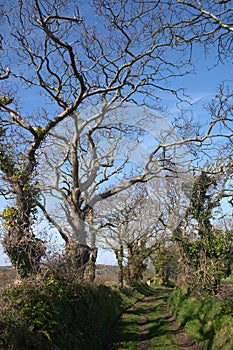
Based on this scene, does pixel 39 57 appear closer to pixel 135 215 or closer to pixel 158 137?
pixel 158 137

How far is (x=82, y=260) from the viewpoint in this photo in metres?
12.8

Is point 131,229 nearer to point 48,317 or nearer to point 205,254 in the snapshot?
point 205,254

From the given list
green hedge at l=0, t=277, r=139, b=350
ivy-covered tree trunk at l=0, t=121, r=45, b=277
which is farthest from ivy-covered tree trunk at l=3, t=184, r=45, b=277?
green hedge at l=0, t=277, r=139, b=350

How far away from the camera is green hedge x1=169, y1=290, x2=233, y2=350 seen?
757 cm

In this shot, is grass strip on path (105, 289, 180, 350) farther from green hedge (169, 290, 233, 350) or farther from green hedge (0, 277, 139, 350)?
green hedge (0, 277, 139, 350)

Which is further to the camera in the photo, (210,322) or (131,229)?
(131,229)

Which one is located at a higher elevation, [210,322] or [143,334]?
[210,322]

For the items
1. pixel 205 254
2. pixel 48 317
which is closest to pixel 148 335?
pixel 205 254

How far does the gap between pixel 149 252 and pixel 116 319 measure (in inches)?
729

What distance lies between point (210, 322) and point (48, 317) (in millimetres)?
4452

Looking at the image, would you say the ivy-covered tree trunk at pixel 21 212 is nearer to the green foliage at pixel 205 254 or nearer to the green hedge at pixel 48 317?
the green hedge at pixel 48 317

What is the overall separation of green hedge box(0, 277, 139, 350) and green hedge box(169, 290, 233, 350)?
8.16 ft

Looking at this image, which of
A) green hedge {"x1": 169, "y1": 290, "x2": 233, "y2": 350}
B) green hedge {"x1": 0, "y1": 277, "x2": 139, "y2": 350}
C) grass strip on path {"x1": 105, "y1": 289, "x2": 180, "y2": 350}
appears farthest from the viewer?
grass strip on path {"x1": 105, "y1": 289, "x2": 180, "y2": 350}

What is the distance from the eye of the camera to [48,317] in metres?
6.50
